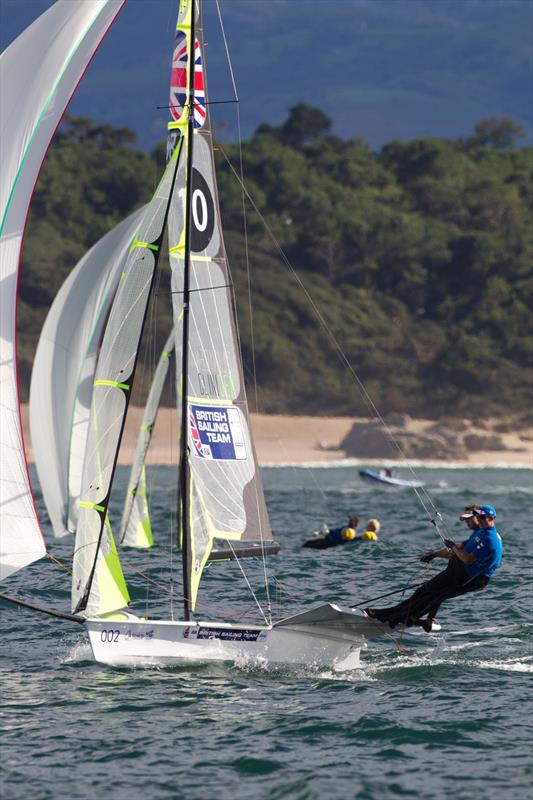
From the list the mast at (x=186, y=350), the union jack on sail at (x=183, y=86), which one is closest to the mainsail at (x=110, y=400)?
the mast at (x=186, y=350)

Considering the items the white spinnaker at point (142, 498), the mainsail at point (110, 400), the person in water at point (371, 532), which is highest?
the mainsail at point (110, 400)

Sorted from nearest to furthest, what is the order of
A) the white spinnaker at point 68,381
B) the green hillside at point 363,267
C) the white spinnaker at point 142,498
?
1. the white spinnaker at point 68,381
2. the white spinnaker at point 142,498
3. the green hillside at point 363,267

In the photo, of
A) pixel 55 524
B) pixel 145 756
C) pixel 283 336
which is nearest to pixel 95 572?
pixel 145 756

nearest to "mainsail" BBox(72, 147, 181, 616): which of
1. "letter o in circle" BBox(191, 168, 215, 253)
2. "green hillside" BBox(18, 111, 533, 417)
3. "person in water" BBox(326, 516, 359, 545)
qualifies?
"letter o in circle" BBox(191, 168, 215, 253)

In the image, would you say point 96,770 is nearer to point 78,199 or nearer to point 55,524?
point 55,524

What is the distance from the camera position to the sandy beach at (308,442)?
83188 mm

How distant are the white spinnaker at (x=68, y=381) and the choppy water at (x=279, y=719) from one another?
2.72 metres

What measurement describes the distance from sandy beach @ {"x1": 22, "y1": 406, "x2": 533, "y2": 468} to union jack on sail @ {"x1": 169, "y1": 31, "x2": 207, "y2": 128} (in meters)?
64.5

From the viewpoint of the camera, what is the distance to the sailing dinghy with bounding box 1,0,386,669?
1509 cm

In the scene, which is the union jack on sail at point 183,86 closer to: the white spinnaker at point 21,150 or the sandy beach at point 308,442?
the white spinnaker at point 21,150

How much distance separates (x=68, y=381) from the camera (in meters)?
24.1

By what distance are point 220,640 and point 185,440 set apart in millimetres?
2493

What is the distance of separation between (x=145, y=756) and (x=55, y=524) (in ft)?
38.4

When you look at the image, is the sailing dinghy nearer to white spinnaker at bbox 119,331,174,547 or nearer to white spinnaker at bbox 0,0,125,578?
white spinnaker at bbox 0,0,125,578
